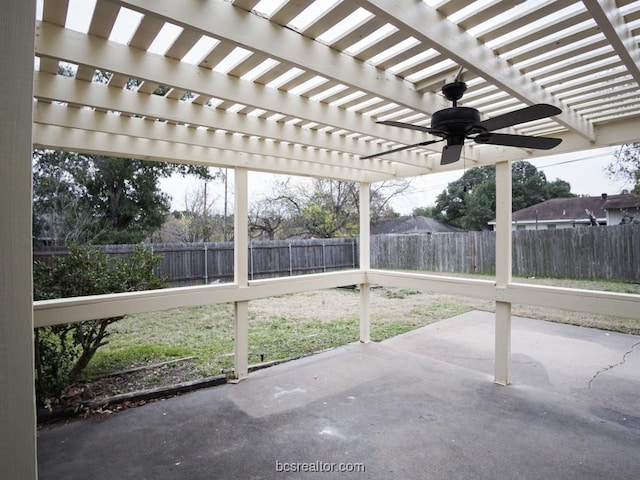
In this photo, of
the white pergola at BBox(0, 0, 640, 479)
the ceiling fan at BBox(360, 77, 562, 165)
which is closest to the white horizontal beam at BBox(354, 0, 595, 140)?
the white pergola at BBox(0, 0, 640, 479)

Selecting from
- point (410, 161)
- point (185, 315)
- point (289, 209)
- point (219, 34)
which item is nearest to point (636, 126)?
point (410, 161)

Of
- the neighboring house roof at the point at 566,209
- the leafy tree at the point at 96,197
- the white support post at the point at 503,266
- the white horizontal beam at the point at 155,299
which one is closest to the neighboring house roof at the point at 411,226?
the neighboring house roof at the point at 566,209

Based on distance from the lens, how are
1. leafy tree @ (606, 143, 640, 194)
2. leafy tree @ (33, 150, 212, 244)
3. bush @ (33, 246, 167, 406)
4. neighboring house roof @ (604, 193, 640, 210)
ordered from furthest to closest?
neighboring house roof @ (604, 193, 640, 210) < leafy tree @ (606, 143, 640, 194) < leafy tree @ (33, 150, 212, 244) < bush @ (33, 246, 167, 406)

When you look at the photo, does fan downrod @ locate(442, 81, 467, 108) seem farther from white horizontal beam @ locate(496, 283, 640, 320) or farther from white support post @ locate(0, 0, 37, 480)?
white horizontal beam @ locate(496, 283, 640, 320)

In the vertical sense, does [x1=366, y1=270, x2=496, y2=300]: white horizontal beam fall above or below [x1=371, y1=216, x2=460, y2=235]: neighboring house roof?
below

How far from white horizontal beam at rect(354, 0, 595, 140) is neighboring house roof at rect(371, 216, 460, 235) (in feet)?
29.4

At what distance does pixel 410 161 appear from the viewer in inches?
154

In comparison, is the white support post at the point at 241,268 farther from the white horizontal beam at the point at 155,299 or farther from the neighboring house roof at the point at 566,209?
the neighboring house roof at the point at 566,209

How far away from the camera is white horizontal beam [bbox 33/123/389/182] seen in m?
2.81

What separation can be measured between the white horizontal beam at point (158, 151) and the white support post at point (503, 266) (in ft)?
6.41

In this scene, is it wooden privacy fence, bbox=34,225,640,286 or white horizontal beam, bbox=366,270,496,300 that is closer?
white horizontal beam, bbox=366,270,496,300

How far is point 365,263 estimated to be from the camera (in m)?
5.09

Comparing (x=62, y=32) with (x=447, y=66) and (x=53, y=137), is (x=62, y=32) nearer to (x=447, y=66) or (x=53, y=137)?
(x=53, y=137)

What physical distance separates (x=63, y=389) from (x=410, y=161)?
158 inches
